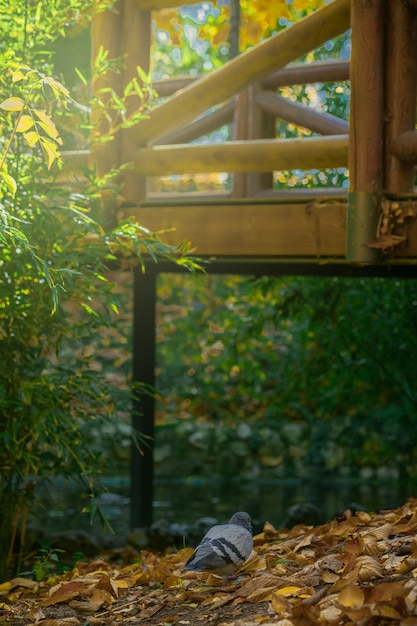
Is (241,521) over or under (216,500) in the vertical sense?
over

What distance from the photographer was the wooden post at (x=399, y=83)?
416 cm

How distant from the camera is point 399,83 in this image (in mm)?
4168

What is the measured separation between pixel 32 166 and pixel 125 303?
20.1ft

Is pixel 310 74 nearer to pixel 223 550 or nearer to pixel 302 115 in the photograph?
pixel 302 115

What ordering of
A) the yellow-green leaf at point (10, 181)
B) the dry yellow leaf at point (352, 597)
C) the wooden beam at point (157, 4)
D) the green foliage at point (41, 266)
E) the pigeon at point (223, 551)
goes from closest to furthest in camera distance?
1. the dry yellow leaf at point (352, 597)
2. the yellow-green leaf at point (10, 181)
3. the pigeon at point (223, 551)
4. the green foliage at point (41, 266)
5. the wooden beam at point (157, 4)

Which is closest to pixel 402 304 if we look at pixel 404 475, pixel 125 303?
pixel 404 475

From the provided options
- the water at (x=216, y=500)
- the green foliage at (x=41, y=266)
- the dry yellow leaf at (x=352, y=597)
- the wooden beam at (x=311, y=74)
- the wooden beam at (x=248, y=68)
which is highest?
the wooden beam at (x=311, y=74)

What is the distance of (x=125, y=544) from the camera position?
6469 millimetres

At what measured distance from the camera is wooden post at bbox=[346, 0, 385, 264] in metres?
4.14

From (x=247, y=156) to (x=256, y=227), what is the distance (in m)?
0.41

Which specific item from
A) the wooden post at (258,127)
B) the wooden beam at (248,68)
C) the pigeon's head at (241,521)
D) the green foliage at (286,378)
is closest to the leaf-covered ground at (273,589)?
the pigeon's head at (241,521)

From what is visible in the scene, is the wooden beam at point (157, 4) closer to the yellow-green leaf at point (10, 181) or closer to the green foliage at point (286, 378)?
the yellow-green leaf at point (10, 181)

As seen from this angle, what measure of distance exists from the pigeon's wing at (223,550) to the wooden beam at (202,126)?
3931 mm

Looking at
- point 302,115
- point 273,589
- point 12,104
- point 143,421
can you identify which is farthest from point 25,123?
point 143,421
